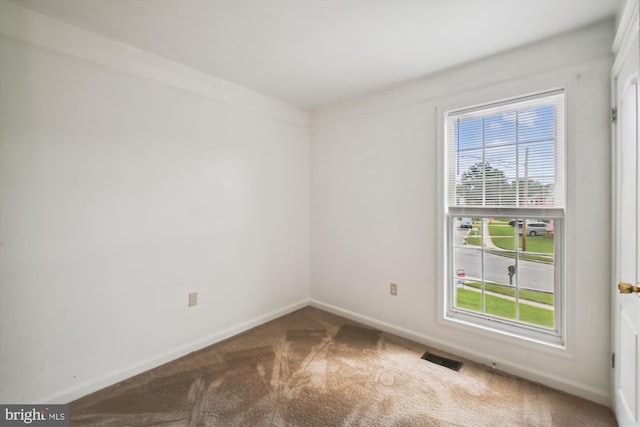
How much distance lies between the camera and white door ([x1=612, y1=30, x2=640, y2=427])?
1.30 meters

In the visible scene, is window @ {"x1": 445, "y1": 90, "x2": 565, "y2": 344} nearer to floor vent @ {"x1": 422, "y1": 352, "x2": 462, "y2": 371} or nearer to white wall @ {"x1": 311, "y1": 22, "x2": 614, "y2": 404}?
white wall @ {"x1": 311, "y1": 22, "x2": 614, "y2": 404}

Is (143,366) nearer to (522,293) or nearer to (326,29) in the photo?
(326,29)

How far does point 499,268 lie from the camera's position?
90.0 inches

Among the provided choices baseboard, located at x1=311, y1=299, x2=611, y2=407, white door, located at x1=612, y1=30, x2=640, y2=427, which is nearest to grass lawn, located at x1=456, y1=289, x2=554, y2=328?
baseboard, located at x1=311, y1=299, x2=611, y2=407

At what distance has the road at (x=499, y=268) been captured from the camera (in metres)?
2.10

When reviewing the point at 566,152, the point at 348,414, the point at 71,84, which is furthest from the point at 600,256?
the point at 71,84

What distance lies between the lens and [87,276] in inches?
75.0

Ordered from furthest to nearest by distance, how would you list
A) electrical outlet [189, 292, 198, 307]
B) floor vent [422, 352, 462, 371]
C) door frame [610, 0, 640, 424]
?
A: 1. electrical outlet [189, 292, 198, 307]
2. floor vent [422, 352, 462, 371]
3. door frame [610, 0, 640, 424]

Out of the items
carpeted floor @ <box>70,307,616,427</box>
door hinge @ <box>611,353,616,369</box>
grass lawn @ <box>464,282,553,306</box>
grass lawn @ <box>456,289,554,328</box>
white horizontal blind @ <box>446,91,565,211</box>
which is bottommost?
carpeted floor @ <box>70,307,616,427</box>

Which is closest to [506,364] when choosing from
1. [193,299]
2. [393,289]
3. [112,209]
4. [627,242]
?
[393,289]

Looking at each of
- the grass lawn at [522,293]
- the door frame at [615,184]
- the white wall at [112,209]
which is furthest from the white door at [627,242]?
the white wall at [112,209]

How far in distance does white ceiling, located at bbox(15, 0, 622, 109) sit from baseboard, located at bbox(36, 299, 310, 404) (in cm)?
229

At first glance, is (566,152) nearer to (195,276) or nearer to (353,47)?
(353,47)

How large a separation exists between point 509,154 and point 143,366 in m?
3.15
